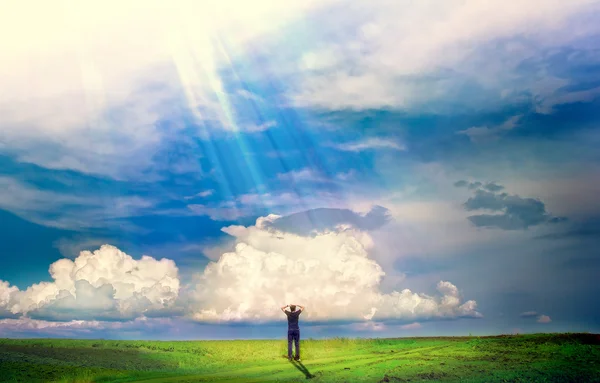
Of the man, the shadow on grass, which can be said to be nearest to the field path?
the shadow on grass

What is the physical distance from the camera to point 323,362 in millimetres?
34125

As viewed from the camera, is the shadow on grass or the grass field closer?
the grass field

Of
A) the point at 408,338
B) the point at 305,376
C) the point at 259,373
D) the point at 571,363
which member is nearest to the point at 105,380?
the point at 259,373

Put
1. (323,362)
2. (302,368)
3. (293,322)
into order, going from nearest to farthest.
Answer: (302,368), (323,362), (293,322)

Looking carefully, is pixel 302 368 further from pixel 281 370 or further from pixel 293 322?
pixel 293 322

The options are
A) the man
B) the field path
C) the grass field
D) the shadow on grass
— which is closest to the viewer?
the grass field

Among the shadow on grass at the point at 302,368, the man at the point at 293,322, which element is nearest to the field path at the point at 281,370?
the shadow on grass at the point at 302,368

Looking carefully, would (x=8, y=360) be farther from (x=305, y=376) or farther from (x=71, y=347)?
(x=305, y=376)

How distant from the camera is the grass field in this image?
1137 inches

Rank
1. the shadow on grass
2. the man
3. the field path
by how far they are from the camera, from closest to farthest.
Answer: the shadow on grass < the field path < the man

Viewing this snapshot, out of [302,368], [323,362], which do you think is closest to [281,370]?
[302,368]

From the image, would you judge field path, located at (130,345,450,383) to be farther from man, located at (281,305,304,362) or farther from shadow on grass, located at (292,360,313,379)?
man, located at (281,305,304,362)

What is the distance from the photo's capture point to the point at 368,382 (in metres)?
27.4

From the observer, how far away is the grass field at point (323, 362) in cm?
2889
